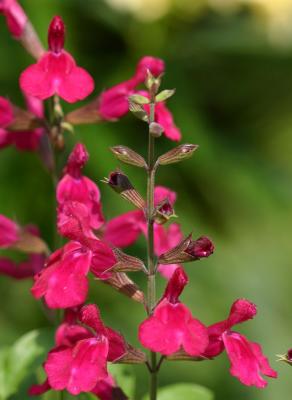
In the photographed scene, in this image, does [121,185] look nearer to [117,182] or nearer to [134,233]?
[117,182]

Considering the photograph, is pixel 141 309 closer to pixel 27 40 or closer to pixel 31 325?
pixel 31 325

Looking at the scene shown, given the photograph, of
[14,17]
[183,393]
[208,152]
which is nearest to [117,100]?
[14,17]

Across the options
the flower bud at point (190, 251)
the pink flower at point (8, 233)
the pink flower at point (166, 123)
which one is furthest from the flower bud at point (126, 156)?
the pink flower at point (8, 233)

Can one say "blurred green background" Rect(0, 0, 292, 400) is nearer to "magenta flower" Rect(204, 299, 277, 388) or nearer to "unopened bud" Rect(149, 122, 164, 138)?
"magenta flower" Rect(204, 299, 277, 388)

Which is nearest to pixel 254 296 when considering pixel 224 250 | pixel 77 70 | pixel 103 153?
pixel 224 250

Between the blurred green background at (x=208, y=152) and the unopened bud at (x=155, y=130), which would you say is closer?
the unopened bud at (x=155, y=130)

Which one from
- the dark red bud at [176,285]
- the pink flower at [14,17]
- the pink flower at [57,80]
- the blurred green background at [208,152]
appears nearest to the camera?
the dark red bud at [176,285]

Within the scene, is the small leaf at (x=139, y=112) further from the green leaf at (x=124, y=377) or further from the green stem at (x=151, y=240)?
the green leaf at (x=124, y=377)
